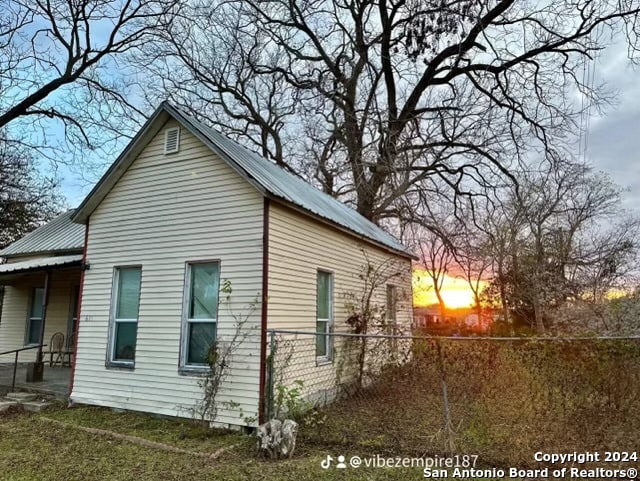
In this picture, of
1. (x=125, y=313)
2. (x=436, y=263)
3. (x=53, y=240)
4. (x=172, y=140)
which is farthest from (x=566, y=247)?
(x=53, y=240)

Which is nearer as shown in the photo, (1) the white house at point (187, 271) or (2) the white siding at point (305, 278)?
(1) the white house at point (187, 271)

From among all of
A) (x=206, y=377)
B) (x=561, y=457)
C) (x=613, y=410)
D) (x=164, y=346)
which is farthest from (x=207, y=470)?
(x=613, y=410)

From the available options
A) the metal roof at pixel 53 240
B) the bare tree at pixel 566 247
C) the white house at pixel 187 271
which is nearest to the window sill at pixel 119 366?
the white house at pixel 187 271

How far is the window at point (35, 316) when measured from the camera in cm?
1358

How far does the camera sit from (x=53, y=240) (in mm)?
13555

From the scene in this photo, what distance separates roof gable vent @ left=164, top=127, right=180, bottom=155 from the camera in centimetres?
788

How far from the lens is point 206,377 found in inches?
266

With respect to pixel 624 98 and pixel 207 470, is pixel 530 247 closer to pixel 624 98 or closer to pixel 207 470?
pixel 624 98

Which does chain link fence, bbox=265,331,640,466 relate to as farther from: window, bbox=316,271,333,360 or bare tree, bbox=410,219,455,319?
bare tree, bbox=410,219,455,319

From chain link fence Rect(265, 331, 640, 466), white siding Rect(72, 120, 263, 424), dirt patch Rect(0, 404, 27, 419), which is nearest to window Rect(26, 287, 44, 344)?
dirt patch Rect(0, 404, 27, 419)

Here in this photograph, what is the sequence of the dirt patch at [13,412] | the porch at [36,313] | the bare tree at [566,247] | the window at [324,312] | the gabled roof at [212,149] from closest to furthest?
the gabled roof at [212,149] → the dirt patch at [13,412] → the window at [324,312] → the porch at [36,313] → the bare tree at [566,247]

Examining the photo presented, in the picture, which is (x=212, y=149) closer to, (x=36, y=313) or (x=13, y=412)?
(x=13, y=412)

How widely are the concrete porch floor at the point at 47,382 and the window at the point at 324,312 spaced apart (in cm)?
520

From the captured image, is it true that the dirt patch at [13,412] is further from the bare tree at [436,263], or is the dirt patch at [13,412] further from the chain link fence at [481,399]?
the bare tree at [436,263]
